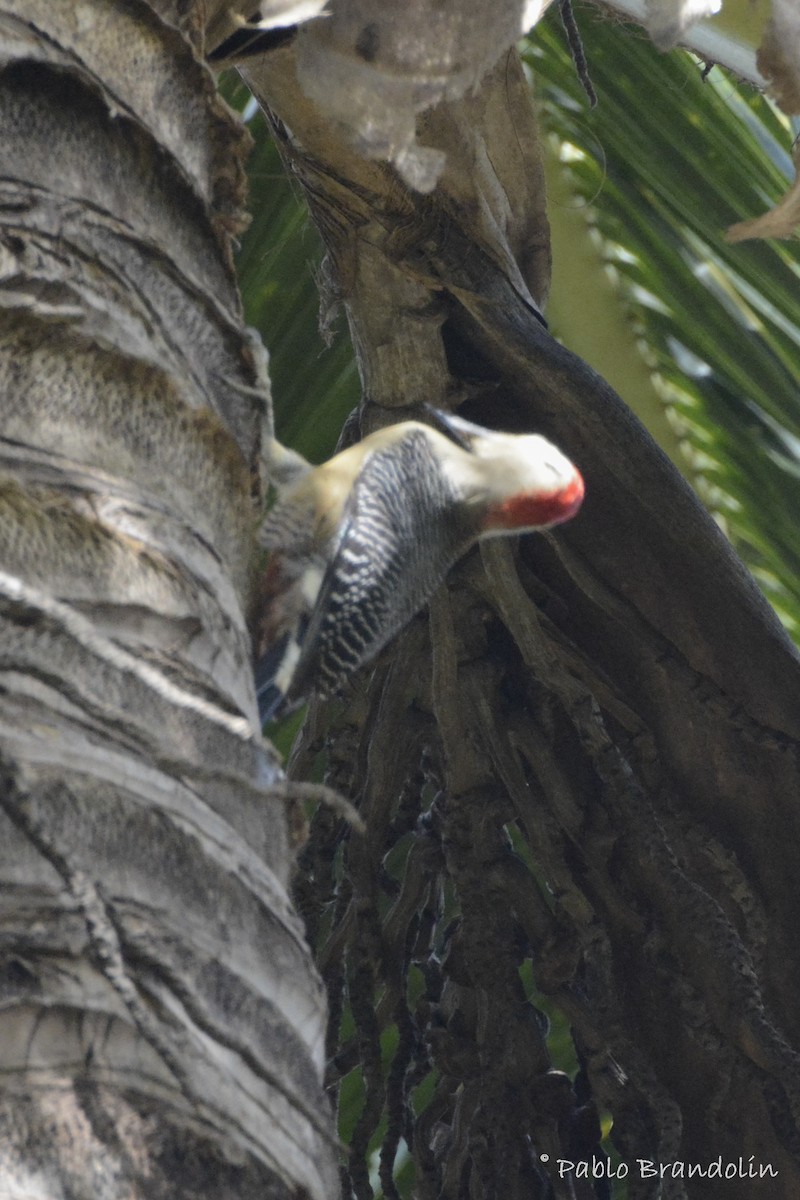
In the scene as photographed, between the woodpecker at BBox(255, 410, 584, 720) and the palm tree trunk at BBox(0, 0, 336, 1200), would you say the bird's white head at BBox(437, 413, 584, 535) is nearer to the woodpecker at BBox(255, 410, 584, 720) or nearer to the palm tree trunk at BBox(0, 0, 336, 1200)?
the woodpecker at BBox(255, 410, 584, 720)

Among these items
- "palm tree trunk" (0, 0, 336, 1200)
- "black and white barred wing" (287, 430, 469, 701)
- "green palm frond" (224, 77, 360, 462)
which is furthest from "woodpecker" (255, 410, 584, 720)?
"palm tree trunk" (0, 0, 336, 1200)

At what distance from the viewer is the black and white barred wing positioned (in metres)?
2.11

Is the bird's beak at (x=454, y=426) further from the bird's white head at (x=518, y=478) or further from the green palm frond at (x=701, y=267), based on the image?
the green palm frond at (x=701, y=267)

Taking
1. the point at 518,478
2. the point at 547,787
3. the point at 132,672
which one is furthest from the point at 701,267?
the point at 132,672

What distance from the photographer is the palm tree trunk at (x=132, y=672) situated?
2.50 feet

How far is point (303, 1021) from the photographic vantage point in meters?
0.91

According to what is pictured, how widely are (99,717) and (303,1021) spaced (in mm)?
232

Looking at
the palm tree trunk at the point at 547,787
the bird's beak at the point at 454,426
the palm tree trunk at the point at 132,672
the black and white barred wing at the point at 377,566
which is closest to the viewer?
the palm tree trunk at the point at 132,672

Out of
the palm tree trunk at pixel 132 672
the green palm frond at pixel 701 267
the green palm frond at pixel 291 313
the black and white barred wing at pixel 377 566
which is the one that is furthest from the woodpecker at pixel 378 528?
the palm tree trunk at pixel 132 672

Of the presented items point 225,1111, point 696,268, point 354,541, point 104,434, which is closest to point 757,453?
point 696,268

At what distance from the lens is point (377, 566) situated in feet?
7.13

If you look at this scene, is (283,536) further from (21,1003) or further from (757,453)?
(21,1003)

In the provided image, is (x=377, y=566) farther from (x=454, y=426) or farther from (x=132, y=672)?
(x=132, y=672)

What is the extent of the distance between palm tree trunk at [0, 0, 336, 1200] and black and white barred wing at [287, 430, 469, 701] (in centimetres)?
83
